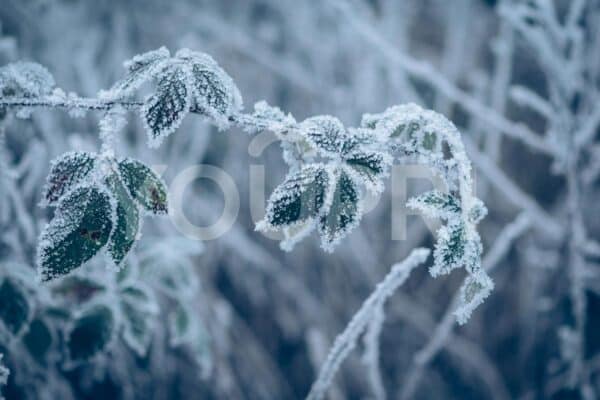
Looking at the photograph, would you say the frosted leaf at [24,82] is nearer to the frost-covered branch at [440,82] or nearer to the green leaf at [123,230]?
the green leaf at [123,230]

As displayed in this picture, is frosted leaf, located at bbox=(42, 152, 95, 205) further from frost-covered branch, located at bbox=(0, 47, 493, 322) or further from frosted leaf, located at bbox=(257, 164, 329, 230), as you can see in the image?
frosted leaf, located at bbox=(257, 164, 329, 230)

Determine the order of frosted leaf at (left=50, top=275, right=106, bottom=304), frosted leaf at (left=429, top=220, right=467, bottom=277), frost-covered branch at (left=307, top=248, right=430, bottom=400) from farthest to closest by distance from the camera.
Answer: frosted leaf at (left=50, top=275, right=106, bottom=304)
frost-covered branch at (left=307, top=248, right=430, bottom=400)
frosted leaf at (left=429, top=220, right=467, bottom=277)

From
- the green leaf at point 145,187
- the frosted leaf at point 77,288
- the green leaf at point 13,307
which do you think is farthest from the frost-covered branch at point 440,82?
the green leaf at point 13,307

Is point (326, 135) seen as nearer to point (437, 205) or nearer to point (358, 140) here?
point (358, 140)

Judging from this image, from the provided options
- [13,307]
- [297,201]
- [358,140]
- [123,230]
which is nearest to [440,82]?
[358,140]

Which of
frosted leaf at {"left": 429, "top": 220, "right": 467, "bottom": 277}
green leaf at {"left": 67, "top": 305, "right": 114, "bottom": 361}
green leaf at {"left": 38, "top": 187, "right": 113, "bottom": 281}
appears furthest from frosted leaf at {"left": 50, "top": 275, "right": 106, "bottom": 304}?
frosted leaf at {"left": 429, "top": 220, "right": 467, "bottom": 277}

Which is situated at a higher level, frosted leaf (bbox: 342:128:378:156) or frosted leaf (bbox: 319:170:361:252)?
frosted leaf (bbox: 342:128:378:156)
